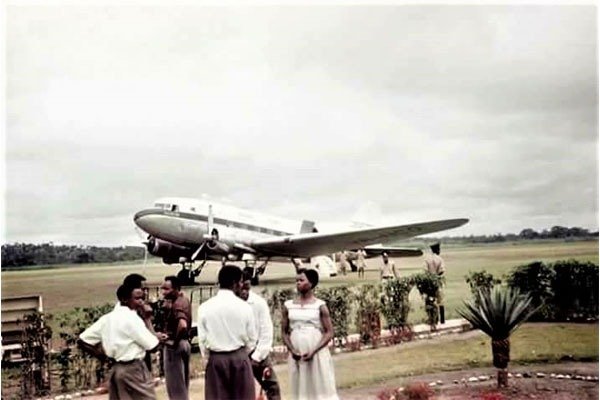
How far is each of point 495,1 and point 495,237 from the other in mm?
1574

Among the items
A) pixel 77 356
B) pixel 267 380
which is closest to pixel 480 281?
pixel 267 380

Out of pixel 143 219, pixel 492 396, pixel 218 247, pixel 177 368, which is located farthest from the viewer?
pixel 218 247

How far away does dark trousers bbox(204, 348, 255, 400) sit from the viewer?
14.6ft

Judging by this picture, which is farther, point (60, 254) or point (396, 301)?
point (396, 301)

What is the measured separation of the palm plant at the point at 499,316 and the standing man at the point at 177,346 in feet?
6.11

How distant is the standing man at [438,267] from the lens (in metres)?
5.62

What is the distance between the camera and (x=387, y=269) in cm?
565

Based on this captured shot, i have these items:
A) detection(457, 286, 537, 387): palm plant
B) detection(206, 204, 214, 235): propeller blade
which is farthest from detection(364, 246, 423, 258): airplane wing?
detection(206, 204, 214, 235): propeller blade

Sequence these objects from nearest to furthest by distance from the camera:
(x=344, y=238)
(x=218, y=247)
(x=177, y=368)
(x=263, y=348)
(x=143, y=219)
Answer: (x=263, y=348)
(x=177, y=368)
(x=143, y=219)
(x=218, y=247)
(x=344, y=238)

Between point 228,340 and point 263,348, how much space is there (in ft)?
0.77

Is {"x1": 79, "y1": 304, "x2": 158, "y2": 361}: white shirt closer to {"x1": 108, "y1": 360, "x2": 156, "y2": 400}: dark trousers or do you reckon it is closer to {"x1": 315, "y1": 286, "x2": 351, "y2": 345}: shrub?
{"x1": 108, "y1": 360, "x2": 156, "y2": 400}: dark trousers

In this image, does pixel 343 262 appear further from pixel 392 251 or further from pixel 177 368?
pixel 177 368

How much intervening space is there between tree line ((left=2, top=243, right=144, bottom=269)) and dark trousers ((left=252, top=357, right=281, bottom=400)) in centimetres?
120

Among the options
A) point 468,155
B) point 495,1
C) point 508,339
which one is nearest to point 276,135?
point 468,155
